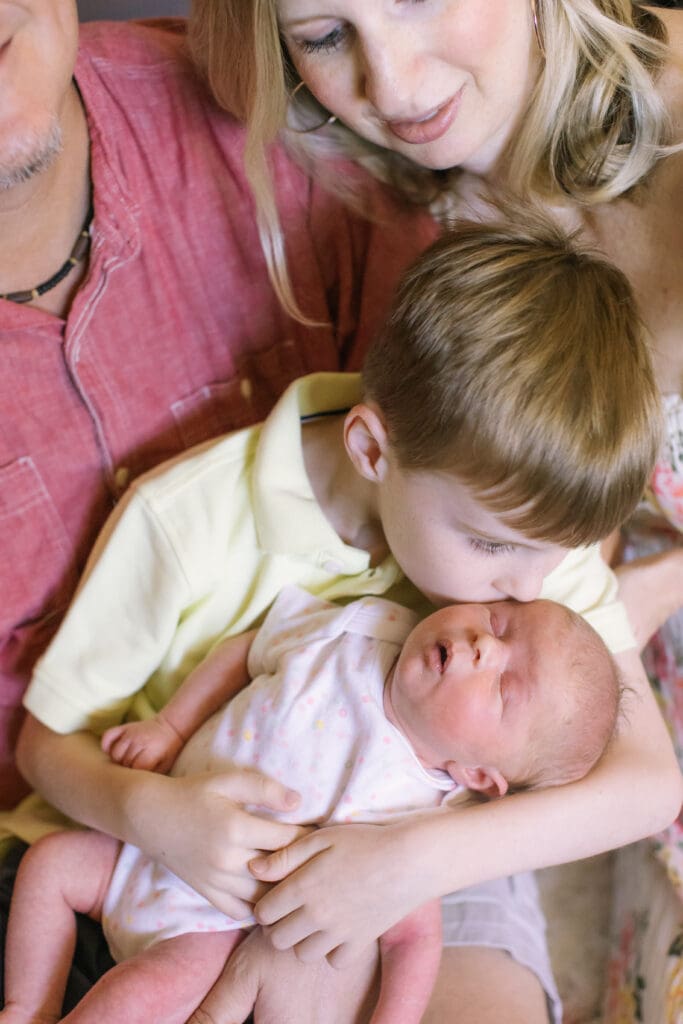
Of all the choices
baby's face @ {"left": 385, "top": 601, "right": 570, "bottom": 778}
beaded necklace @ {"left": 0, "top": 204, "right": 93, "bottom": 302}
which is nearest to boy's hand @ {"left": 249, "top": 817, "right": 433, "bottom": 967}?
baby's face @ {"left": 385, "top": 601, "right": 570, "bottom": 778}

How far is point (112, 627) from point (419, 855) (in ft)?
1.57

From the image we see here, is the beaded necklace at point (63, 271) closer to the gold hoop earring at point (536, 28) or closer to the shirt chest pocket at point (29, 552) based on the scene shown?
the shirt chest pocket at point (29, 552)

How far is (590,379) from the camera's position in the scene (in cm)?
110

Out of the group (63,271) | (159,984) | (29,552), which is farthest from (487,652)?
(63,271)

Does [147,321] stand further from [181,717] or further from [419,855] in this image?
[419,855]

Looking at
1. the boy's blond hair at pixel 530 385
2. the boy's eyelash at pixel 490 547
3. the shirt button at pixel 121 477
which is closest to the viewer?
the boy's blond hair at pixel 530 385

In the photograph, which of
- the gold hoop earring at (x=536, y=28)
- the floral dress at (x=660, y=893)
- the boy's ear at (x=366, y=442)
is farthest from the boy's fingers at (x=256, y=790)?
the gold hoop earring at (x=536, y=28)

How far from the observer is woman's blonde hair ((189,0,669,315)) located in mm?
1306

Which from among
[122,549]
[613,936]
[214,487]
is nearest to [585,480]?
[214,487]

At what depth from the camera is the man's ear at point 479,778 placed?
4.01 ft

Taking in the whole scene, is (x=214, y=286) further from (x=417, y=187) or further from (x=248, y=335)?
(x=417, y=187)

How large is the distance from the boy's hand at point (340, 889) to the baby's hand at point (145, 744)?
213mm

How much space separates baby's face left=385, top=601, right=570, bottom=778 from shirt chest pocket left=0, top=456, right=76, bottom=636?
485 millimetres

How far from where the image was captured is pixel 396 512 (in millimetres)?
1268
